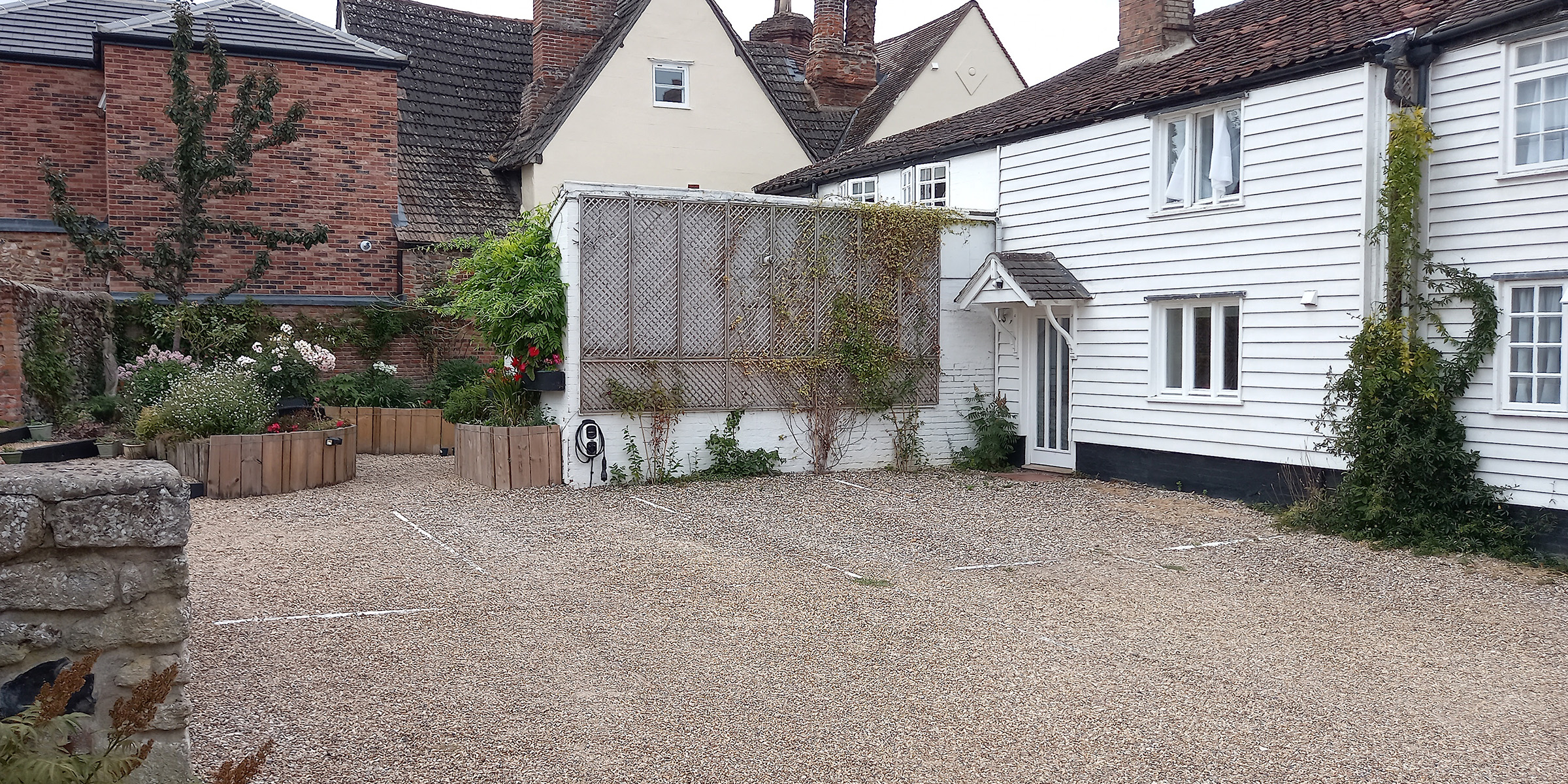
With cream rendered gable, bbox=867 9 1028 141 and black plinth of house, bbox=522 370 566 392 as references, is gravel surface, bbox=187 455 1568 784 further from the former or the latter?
cream rendered gable, bbox=867 9 1028 141

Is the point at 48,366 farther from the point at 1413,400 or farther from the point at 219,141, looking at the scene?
the point at 1413,400

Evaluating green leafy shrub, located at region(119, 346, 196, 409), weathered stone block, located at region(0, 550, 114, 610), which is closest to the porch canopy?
green leafy shrub, located at region(119, 346, 196, 409)

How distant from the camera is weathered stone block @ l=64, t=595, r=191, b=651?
362 centimetres

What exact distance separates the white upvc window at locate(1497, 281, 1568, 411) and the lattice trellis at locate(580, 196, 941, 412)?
6.63 meters

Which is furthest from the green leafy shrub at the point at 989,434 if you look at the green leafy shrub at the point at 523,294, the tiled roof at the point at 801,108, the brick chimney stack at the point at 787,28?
the brick chimney stack at the point at 787,28

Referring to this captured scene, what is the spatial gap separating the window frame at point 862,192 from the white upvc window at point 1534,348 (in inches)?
364

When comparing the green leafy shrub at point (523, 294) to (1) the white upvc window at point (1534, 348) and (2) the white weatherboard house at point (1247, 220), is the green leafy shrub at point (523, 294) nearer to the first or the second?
(2) the white weatherboard house at point (1247, 220)

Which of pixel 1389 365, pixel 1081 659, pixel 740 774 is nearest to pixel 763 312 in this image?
pixel 1389 365

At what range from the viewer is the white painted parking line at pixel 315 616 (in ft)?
22.4

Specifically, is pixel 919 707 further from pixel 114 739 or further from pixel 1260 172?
pixel 1260 172

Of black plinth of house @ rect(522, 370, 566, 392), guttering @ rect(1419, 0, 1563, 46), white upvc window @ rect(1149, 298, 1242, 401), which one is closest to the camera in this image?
guttering @ rect(1419, 0, 1563, 46)

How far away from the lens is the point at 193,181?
16.3m

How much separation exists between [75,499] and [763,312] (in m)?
10.6

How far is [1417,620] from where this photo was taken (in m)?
7.45
